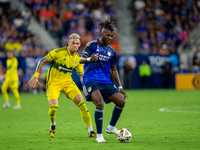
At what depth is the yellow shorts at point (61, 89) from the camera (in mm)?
8221

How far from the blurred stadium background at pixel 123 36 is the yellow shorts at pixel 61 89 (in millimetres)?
15834

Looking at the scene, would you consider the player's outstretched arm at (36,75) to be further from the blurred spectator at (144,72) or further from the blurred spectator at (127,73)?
the blurred spectator at (144,72)

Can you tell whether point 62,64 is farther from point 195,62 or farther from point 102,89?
point 195,62

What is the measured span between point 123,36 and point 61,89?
21.9 metres

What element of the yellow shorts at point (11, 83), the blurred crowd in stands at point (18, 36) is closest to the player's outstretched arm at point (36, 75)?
the yellow shorts at point (11, 83)

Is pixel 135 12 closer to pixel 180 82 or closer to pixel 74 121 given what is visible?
pixel 180 82

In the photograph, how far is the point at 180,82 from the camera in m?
26.2

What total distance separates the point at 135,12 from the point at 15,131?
2370 centimetres

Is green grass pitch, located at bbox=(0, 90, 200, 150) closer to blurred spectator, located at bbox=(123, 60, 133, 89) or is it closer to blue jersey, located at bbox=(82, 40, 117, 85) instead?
blue jersey, located at bbox=(82, 40, 117, 85)

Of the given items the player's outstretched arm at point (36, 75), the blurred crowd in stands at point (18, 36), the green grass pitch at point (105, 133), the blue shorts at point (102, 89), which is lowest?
the green grass pitch at point (105, 133)

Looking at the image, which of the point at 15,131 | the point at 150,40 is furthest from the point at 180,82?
the point at 15,131

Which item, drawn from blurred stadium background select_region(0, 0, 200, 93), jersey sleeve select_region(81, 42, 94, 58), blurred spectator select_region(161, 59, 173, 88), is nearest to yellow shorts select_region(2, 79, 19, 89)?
jersey sleeve select_region(81, 42, 94, 58)

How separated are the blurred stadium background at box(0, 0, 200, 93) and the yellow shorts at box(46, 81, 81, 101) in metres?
15.8

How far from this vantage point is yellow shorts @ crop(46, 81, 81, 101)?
8221mm
